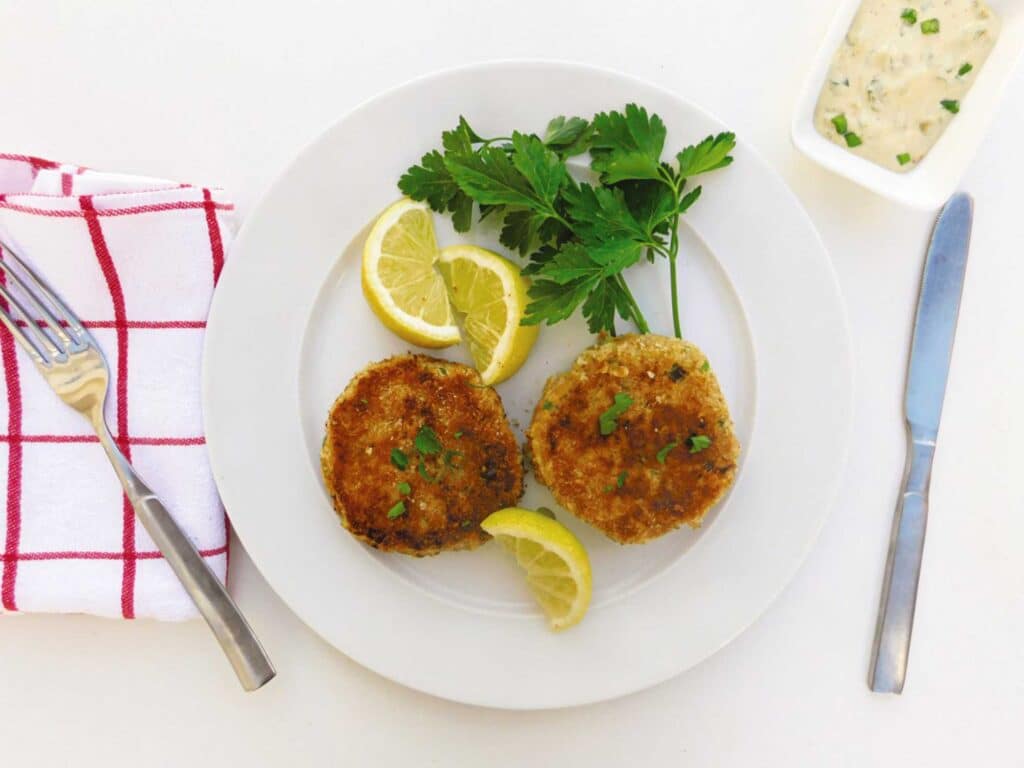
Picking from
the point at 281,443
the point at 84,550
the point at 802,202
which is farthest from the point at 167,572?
the point at 802,202

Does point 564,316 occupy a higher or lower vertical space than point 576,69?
lower

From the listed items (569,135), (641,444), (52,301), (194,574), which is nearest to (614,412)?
(641,444)

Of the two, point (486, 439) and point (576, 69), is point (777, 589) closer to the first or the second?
point (486, 439)

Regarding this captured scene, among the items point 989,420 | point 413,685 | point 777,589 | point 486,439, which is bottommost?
point 413,685

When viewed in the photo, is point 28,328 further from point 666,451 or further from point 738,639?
point 738,639

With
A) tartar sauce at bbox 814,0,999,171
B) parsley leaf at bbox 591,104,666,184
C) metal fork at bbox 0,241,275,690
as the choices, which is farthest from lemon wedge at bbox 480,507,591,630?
tartar sauce at bbox 814,0,999,171

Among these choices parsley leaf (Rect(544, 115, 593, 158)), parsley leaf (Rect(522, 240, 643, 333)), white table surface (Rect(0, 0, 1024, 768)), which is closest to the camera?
parsley leaf (Rect(522, 240, 643, 333))

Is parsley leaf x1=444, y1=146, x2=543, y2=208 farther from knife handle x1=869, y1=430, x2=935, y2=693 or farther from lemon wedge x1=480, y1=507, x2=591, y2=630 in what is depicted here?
knife handle x1=869, y1=430, x2=935, y2=693

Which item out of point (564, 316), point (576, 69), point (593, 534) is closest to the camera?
point (564, 316)
